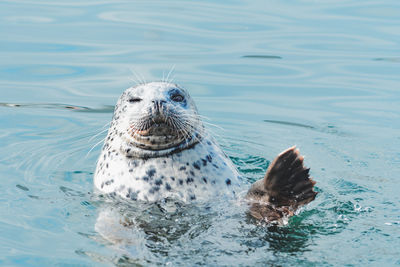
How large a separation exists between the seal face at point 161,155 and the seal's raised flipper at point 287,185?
693 millimetres

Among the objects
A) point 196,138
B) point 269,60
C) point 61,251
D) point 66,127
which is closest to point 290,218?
point 196,138

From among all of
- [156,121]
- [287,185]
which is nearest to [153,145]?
[156,121]

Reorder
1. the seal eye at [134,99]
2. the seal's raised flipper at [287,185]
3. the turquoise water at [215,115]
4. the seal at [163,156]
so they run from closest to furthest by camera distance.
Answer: the turquoise water at [215,115] < the seal's raised flipper at [287,185] < the seal at [163,156] < the seal eye at [134,99]

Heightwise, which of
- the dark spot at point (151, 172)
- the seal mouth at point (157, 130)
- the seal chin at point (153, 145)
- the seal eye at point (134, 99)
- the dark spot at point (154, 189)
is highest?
the seal eye at point (134, 99)

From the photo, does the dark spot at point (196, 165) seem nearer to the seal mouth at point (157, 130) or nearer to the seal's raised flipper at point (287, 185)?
the seal mouth at point (157, 130)

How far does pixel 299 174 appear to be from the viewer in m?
5.40

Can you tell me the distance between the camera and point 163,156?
6184 millimetres

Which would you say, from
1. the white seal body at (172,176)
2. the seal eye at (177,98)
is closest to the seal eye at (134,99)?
the seal eye at (177,98)

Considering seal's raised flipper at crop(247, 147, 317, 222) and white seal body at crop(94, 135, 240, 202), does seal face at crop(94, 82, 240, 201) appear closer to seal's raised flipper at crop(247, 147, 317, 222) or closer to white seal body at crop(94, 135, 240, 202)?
white seal body at crop(94, 135, 240, 202)

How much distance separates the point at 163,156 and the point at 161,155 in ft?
0.07

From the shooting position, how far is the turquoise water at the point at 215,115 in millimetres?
5180

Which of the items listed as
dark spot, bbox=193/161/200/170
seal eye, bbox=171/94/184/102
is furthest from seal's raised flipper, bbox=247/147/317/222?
seal eye, bbox=171/94/184/102

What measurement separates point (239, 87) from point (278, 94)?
0.65m

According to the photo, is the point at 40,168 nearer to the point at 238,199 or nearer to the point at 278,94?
the point at 238,199
